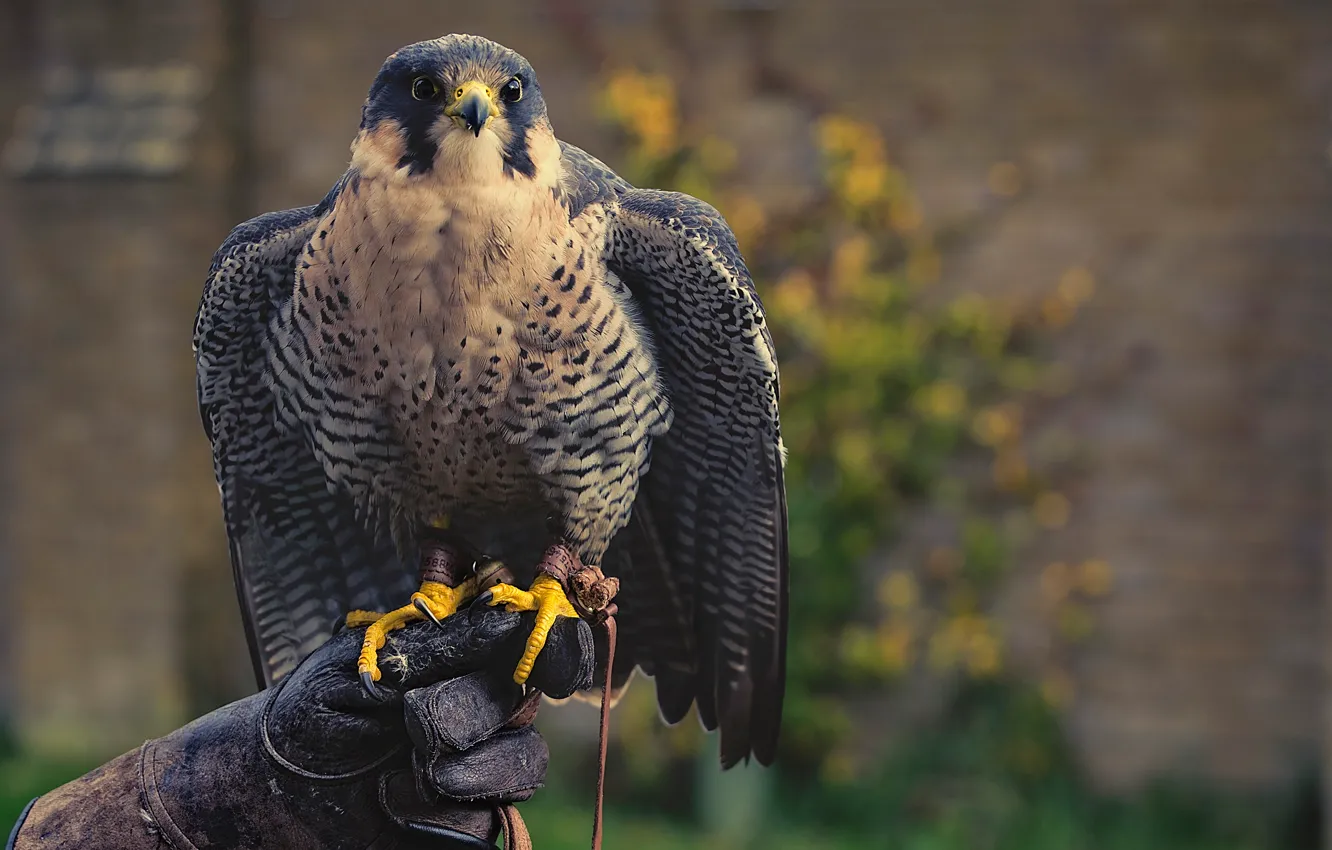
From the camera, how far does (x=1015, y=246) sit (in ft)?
16.3

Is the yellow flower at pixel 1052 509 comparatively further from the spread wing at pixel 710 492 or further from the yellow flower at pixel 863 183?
the spread wing at pixel 710 492

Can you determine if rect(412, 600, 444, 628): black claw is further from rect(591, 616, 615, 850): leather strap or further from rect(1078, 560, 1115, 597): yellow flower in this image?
rect(1078, 560, 1115, 597): yellow flower

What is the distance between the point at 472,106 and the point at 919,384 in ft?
12.2

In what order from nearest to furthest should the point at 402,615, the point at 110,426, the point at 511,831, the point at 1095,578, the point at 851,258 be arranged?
the point at 511,831, the point at 402,615, the point at 1095,578, the point at 851,258, the point at 110,426

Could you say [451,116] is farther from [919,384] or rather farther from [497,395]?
[919,384]

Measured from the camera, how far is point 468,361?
1.64m

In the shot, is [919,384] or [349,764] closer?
[349,764]

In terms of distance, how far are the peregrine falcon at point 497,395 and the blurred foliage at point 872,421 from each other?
2866 millimetres

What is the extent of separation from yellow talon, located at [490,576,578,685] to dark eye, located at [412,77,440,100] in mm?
633

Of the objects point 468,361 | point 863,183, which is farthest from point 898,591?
point 468,361

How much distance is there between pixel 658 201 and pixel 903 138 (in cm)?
340

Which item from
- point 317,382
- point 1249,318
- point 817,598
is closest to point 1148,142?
point 1249,318

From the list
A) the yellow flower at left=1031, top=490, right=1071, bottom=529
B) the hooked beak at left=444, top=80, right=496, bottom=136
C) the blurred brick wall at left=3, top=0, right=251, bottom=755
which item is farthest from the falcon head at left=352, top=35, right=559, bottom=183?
the blurred brick wall at left=3, top=0, right=251, bottom=755

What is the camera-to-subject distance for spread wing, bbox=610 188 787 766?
1.82 m
